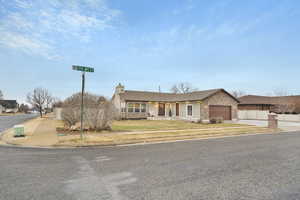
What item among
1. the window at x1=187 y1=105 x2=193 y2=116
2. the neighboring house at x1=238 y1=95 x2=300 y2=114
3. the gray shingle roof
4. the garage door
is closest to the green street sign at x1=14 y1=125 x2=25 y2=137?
the gray shingle roof

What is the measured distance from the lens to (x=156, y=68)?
3509cm

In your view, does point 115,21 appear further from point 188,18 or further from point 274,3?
point 274,3

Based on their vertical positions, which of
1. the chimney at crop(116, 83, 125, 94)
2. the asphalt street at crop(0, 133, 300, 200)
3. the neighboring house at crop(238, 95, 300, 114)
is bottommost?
the asphalt street at crop(0, 133, 300, 200)

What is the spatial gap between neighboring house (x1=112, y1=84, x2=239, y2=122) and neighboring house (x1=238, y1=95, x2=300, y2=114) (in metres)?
16.3

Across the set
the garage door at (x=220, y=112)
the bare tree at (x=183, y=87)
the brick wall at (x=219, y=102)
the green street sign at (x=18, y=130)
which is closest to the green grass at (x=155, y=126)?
the brick wall at (x=219, y=102)

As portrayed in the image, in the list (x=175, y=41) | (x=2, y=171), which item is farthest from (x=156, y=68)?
(x=2, y=171)

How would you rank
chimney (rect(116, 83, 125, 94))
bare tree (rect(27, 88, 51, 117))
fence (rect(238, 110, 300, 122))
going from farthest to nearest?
1. bare tree (rect(27, 88, 51, 117))
2. chimney (rect(116, 83, 125, 94))
3. fence (rect(238, 110, 300, 122))

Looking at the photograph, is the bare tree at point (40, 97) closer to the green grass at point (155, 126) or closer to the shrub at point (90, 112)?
the green grass at point (155, 126)

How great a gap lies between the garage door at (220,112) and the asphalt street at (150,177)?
56.5ft

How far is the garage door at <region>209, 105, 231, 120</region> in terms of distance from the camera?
23.2m

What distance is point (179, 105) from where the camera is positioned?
88.1ft

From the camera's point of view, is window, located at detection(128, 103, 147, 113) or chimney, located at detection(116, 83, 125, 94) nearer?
window, located at detection(128, 103, 147, 113)

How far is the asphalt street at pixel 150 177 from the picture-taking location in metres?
3.23

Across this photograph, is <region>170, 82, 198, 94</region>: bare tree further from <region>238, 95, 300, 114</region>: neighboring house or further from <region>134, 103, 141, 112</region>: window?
<region>134, 103, 141, 112</region>: window
